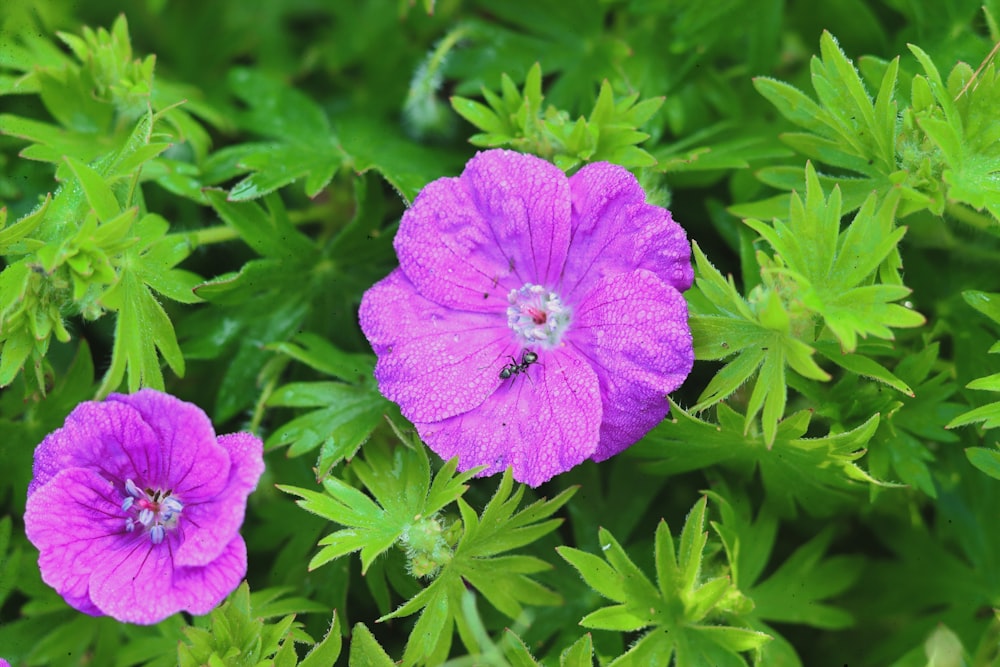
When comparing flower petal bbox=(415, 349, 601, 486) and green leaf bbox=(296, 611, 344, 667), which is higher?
flower petal bbox=(415, 349, 601, 486)

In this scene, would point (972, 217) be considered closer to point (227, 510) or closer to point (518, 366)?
point (518, 366)

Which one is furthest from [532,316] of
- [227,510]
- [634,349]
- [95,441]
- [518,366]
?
[95,441]

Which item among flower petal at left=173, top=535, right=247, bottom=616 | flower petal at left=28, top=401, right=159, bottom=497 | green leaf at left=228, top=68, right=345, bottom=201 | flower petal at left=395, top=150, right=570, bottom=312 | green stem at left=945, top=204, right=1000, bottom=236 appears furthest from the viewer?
green leaf at left=228, top=68, right=345, bottom=201

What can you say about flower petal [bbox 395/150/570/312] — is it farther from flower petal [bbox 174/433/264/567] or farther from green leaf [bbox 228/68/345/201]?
flower petal [bbox 174/433/264/567]

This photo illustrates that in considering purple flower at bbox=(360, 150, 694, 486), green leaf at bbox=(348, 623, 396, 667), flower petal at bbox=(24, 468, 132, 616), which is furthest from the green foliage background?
flower petal at bbox=(24, 468, 132, 616)

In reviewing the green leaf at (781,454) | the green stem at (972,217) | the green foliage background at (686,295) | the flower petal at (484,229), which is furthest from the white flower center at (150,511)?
the green stem at (972,217)

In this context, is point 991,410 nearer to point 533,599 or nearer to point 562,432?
point 562,432

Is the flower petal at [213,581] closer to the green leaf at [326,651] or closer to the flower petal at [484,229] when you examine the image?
the green leaf at [326,651]
